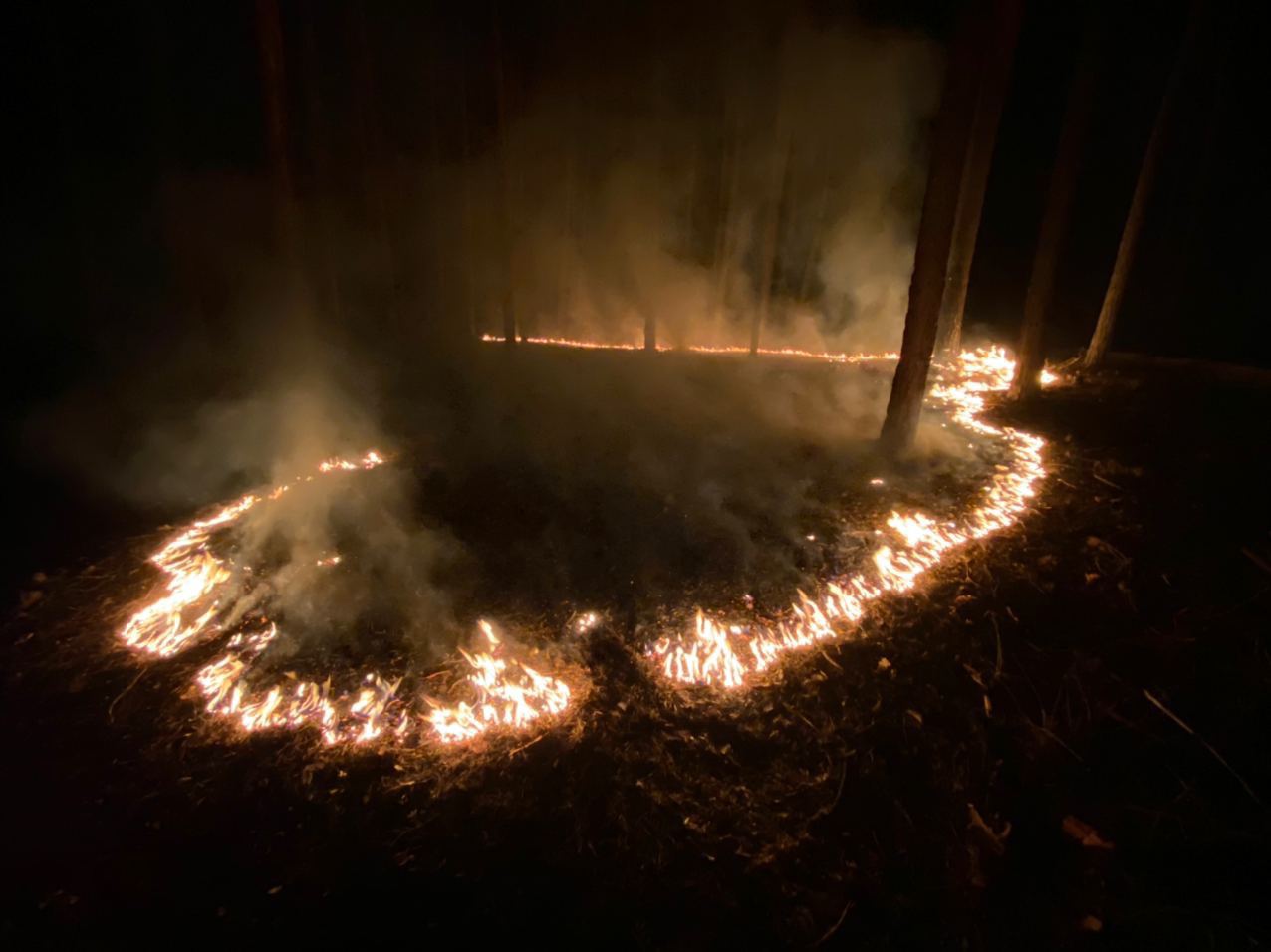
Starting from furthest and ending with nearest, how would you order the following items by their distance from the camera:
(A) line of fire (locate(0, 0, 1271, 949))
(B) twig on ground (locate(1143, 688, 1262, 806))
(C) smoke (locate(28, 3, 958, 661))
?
(C) smoke (locate(28, 3, 958, 661)) → (B) twig on ground (locate(1143, 688, 1262, 806)) → (A) line of fire (locate(0, 0, 1271, 949))

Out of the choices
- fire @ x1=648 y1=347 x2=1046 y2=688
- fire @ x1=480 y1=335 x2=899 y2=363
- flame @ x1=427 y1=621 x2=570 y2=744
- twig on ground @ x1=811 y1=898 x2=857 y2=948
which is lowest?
twig on ground @ x1=811 y1=898 x2=857 y2=948

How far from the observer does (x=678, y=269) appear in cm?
1070

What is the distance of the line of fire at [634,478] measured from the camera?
3.22 meters

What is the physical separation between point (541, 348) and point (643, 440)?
3855 mm

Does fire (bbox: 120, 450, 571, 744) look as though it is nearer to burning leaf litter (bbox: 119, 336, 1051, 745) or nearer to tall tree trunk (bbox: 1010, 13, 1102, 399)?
burning leaf litter (bbox: 119, 336, 1051, 745)

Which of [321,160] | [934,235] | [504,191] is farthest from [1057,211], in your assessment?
[321,160]

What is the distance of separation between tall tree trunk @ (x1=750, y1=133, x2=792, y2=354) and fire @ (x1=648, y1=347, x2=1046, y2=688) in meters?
4.16

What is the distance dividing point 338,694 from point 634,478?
3.47m

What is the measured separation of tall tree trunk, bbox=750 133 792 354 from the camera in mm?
9971

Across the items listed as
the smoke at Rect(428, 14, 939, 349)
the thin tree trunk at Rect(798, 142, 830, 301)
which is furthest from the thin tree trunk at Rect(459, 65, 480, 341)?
the thin tree trunk at Rect(798, 142, 830, 301)

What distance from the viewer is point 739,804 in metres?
3.48

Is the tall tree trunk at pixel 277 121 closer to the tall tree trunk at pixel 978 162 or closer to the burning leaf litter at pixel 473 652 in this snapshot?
the burning leaf litter at pixel 473 652

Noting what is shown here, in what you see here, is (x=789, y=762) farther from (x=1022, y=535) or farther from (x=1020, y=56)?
(x=1020, y=56)

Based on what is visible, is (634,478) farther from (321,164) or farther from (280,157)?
(321,164)
